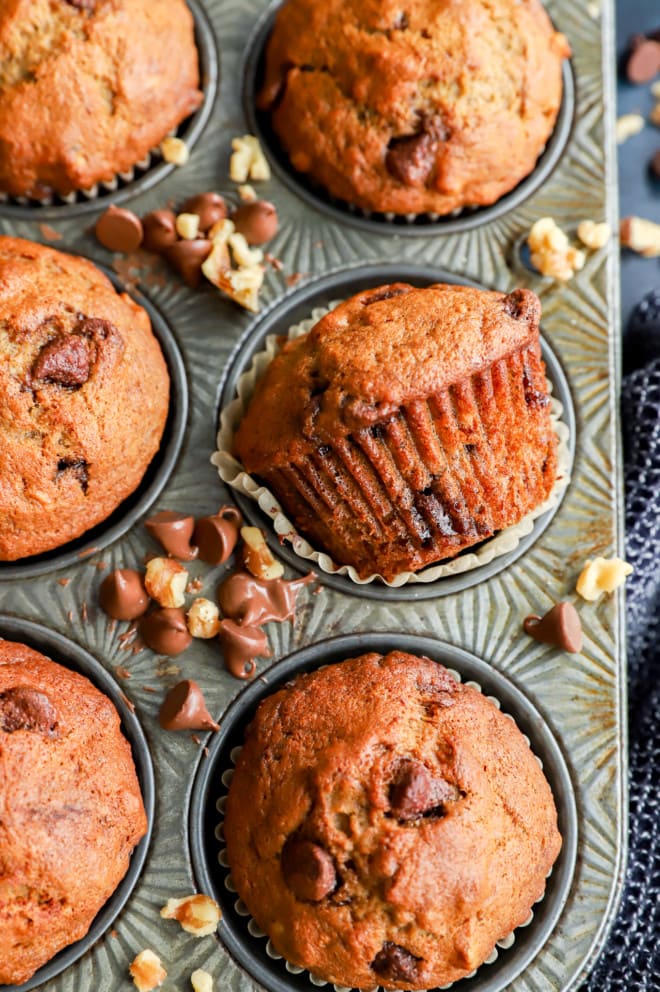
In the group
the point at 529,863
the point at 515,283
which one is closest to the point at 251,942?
the point at 529,863

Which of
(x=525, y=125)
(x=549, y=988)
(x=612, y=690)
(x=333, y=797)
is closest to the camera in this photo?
(x=333, y=797)

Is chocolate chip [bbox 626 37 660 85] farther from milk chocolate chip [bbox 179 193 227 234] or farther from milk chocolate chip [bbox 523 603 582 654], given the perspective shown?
milk chocolate chip [bbox 523 603 582 654]

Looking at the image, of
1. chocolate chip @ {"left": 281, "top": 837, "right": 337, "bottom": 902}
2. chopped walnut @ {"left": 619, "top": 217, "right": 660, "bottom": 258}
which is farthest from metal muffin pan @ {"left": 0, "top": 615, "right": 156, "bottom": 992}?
chopped walnut @ {"left": 619, "top": 217, "right": 660, "bottom": 258}

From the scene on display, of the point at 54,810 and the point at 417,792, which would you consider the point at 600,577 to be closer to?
the point at 417,792

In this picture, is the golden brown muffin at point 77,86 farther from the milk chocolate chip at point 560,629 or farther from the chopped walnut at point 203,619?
the milk chocolate chip at point 560,629

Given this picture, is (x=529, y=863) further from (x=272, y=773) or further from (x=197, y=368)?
(x=197, y=368)

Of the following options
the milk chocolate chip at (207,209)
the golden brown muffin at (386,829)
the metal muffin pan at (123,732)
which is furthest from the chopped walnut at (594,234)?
the metal muffin pan at (123,732)

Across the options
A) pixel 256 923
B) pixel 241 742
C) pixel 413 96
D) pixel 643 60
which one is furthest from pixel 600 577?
pixel 643 60
